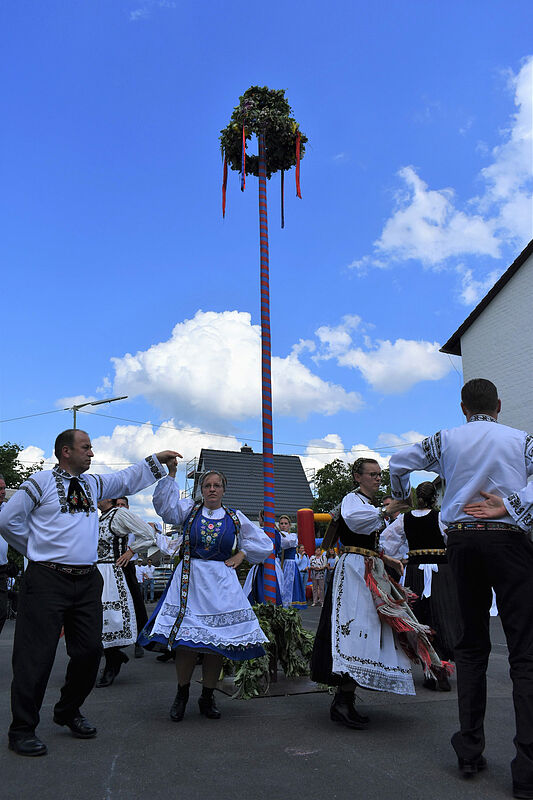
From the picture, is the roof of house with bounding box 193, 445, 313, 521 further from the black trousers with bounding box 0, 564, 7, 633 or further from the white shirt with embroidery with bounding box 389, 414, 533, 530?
the white shirt with embroidery with bounding box 389, 414, 533, 530

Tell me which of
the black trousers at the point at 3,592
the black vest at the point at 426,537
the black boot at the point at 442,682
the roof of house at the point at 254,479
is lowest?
the black boot at the point at 442,682

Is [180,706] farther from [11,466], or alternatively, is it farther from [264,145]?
[11,466]

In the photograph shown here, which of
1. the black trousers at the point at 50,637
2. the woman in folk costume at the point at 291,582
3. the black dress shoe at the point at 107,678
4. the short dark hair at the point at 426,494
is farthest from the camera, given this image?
the woman in folk costume at the point at 291,582

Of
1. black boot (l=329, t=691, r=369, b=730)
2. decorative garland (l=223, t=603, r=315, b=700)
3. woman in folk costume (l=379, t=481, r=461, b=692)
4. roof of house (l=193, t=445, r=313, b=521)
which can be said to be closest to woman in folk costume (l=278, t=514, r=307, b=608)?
woman in folk costume (l=379, t=481, r=461, b=692)

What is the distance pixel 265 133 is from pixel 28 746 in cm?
650

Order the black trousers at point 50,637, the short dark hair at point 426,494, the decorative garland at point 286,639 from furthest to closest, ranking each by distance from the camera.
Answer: the short dark hair at point 426,494
the decorative garland at point 286,639
the black trousers at point 50,637

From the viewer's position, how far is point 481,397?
3789 mm

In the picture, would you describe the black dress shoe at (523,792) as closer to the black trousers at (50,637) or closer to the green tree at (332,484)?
the black trousers at (50,637)

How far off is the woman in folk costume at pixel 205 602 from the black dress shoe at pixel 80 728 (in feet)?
2.18

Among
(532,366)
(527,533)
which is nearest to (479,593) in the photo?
(527,533)

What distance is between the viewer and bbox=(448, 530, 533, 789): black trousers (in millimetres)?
3322

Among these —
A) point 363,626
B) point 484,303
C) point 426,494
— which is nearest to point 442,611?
point 426,494

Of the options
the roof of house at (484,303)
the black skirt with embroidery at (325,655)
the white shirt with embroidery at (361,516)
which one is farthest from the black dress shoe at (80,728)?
the roof of house at (484,303)

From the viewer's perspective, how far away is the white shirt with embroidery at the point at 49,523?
4.36m
